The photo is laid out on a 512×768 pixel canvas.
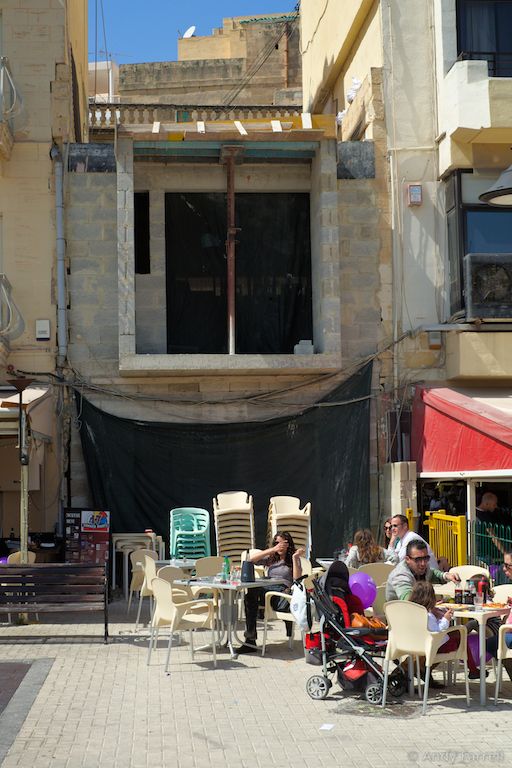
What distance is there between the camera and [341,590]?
1038 cm

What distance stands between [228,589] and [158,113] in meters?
15.6

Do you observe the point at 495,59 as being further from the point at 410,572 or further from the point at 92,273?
the point at 410,572

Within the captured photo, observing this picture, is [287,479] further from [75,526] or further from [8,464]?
[8,464]

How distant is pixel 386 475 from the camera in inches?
698

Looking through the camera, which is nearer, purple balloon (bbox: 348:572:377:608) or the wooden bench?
purple balloon (bbox: 348:572:377:608)

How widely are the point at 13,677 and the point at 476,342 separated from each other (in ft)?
31.3

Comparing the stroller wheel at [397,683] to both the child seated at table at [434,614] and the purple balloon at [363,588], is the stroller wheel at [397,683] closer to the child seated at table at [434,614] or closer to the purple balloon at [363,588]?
the child seated at table at [434,614]

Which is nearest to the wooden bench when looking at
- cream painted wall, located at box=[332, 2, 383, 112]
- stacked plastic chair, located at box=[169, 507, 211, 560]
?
stacked plastic chair, located at box=[169, 507, 211, 560]

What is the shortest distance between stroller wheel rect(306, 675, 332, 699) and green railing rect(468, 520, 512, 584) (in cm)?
403

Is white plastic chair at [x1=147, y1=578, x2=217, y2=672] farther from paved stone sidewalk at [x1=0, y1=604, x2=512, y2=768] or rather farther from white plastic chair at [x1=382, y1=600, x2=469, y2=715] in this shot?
white plastic chair at [x1=382, y1=600, x2=469, y2=715]

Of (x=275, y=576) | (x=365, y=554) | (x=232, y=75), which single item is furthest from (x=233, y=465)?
(x=232, y=75)

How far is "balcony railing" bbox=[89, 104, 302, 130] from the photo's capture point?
2464 cm

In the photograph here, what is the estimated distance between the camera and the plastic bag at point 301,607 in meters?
11.0

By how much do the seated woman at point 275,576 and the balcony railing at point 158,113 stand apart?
1292 cm
